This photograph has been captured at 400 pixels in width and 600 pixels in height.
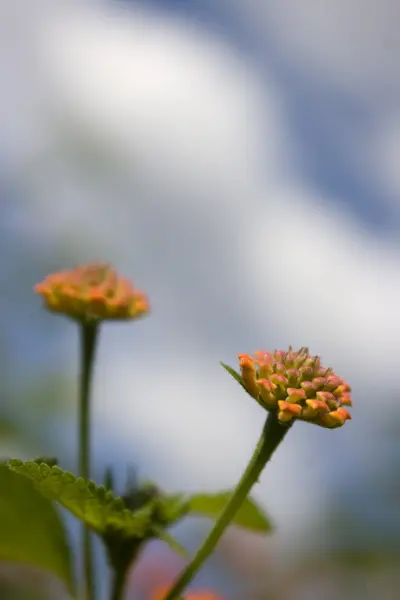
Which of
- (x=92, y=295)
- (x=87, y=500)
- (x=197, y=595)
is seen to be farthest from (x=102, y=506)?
(x=197, y=595)

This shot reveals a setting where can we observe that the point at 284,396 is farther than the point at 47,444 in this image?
No

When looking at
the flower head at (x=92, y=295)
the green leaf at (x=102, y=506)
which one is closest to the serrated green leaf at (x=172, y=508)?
the green leaf at (x=102, y=506)

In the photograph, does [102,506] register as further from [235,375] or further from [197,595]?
[197,595]

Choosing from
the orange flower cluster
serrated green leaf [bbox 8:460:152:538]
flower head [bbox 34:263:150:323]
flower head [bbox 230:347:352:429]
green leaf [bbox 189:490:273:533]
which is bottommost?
serrated green leaf [bbox 8:460:152:538]

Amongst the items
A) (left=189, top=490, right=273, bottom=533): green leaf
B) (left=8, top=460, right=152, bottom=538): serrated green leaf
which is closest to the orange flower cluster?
(left=189, top=490, right=273, bottom=533): green leaf

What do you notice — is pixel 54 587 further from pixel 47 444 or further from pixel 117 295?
pixel 117 295

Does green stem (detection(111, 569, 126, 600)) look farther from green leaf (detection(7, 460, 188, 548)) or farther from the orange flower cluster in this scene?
the orange flower cluster

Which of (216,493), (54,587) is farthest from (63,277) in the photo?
(54,587)
